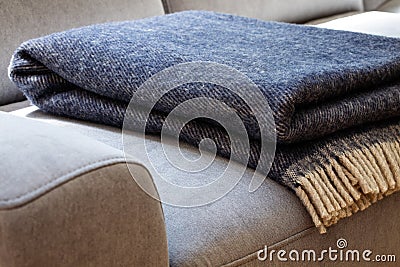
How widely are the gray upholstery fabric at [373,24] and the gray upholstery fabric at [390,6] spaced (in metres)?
0.50

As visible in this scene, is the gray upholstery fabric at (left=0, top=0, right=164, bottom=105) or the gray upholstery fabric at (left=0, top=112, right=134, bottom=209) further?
the gray upholstery fabric at (left=0, top=0, right=164, bottom=105)

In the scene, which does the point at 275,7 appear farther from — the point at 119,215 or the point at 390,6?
the point at 119,215

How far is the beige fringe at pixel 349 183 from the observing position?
0.83 metres

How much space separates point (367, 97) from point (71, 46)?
0.42 m

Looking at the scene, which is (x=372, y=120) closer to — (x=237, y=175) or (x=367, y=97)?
(x=367, y=97)

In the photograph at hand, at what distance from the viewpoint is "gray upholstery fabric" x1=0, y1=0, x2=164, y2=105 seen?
120cm

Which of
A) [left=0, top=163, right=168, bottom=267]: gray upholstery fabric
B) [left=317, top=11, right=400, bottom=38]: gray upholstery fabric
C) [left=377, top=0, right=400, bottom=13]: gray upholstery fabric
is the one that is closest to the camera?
[left=0, top=163, right=168, bottom=267]: gray upholstery fabric

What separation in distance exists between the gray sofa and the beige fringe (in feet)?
0.07

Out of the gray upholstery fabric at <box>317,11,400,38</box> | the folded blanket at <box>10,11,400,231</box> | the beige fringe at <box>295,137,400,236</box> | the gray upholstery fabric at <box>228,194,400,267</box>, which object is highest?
the gray upholstery fabric at <box>317,11,400,38</box>

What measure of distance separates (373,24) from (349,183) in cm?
65

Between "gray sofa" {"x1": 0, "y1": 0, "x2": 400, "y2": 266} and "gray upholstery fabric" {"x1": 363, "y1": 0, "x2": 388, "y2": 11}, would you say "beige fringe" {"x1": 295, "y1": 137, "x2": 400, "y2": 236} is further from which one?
"gray upholstery fabric" {"x1": 363, "y1": 0, "x2": 388, "y2": 11}

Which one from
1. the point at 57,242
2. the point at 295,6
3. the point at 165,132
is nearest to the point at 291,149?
the point at 165,132

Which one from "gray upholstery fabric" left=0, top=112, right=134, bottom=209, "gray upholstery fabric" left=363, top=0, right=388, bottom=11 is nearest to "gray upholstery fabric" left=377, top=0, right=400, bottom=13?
"gray upholstery fabric" left=363, top=0, right=388, bottom=11

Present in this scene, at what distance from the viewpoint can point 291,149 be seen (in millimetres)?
861
